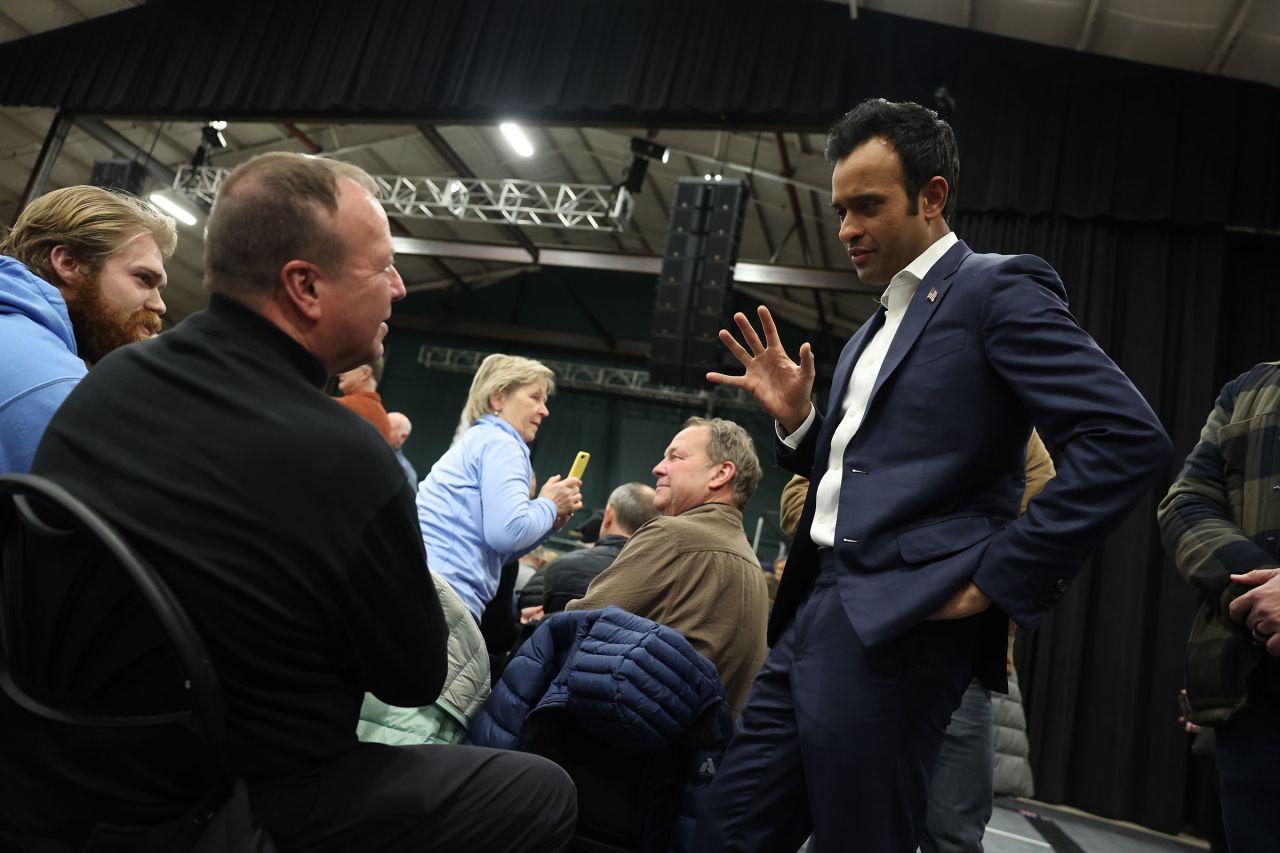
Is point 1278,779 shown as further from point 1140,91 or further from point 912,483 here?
point 1140,91

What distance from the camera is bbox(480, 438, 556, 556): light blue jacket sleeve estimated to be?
2.21 m

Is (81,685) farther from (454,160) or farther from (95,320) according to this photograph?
(454,160)

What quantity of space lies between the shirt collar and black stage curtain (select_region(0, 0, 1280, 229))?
4379 millimetres

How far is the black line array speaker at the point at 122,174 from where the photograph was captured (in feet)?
28.0

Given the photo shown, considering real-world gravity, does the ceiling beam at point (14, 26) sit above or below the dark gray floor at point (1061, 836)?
above

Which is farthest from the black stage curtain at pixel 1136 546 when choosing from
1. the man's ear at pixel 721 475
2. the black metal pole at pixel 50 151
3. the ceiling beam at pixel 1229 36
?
the black metal pole at pixel 50 151

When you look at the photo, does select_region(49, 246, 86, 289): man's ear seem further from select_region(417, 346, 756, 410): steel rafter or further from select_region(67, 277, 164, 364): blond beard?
select_region(417, 346, 756, 410): steel rafter

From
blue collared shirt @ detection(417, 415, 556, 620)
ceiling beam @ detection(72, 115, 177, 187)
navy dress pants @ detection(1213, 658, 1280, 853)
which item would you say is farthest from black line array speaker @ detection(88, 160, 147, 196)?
navy dress pants @ detection(1213, 658, 1280, 853)

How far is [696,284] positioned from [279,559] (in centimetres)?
599

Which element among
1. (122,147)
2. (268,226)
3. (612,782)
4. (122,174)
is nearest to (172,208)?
(122,147)

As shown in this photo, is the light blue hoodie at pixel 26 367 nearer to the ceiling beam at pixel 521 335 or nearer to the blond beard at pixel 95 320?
the blond beard at pixel 95 320

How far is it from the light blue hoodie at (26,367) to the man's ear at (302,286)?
1.47 feet

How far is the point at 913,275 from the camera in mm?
1262

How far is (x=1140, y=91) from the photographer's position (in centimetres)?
516
